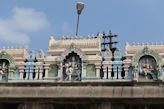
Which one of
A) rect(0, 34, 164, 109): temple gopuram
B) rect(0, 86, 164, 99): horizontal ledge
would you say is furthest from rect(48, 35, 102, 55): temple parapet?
rect(0, 86, 164, 99): horizontal ledge

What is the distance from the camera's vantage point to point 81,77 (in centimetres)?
1772

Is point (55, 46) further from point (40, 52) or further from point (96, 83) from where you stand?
point (96, 83)

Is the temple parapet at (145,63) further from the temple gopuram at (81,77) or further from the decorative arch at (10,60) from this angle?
the decorative arch at (10,60)

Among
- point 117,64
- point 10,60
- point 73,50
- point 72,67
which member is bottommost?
point 72,67

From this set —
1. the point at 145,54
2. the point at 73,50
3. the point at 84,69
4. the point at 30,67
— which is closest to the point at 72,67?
the point at 84,69

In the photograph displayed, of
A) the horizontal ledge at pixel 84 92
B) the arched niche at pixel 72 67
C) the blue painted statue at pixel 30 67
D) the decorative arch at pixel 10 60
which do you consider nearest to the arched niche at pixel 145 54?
the horizontal ledge at pixel 84 92

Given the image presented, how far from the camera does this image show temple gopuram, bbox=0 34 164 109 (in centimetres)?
1548

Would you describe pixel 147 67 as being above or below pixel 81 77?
above

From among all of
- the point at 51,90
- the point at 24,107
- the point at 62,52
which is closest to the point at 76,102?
the point at 51,90

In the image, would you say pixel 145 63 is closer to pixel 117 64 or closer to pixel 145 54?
pixel 145 54

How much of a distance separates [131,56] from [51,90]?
15.8 feet

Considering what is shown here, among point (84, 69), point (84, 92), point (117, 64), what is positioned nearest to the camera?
point (84, 92)

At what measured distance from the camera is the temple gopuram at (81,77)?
50.8 feet

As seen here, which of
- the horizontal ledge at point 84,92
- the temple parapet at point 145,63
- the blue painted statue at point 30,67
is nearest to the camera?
the horizontal ledge at point 84,92
